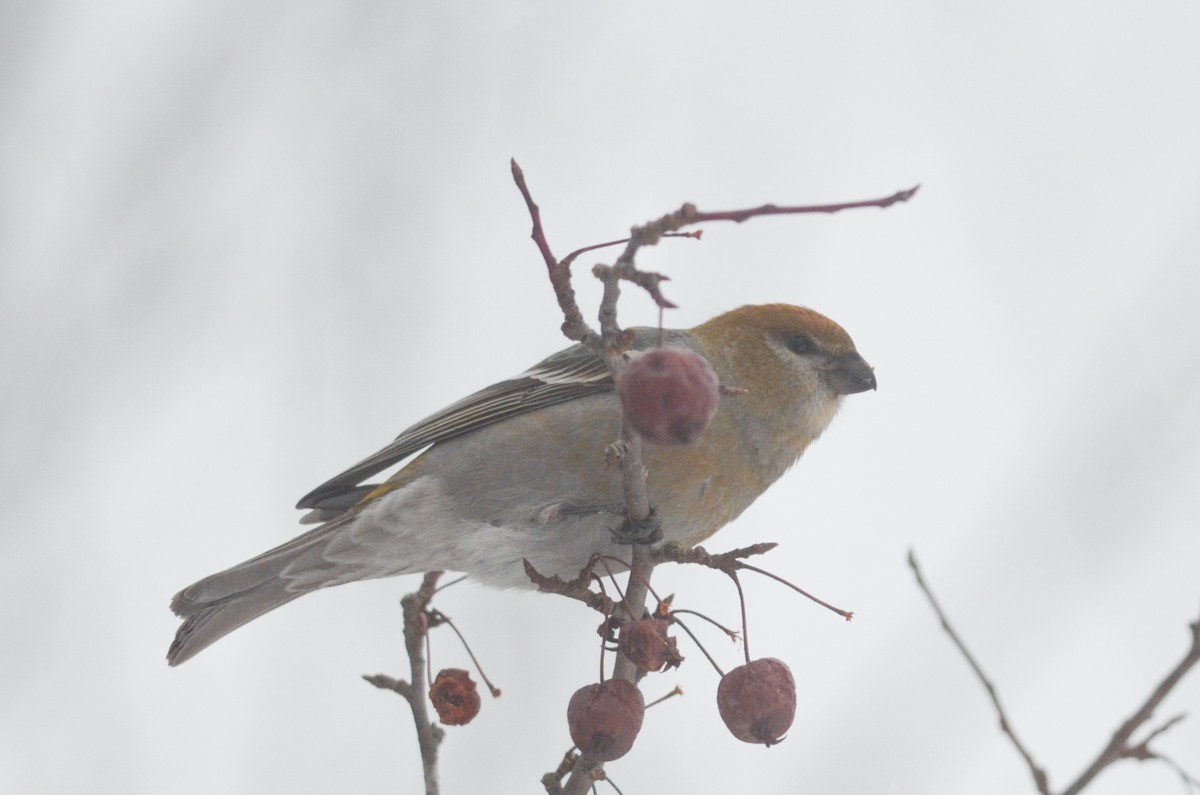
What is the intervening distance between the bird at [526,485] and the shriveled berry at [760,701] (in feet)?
2.76

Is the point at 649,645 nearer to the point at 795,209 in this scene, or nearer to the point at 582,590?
the point at 582,590

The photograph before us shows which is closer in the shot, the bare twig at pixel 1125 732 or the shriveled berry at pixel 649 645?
the bare twig at pixel 1125 732

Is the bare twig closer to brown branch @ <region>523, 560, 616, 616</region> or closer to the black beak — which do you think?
brown branch @ <region>523, 560, 616, 616</region>

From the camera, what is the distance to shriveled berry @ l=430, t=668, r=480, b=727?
277 centimetres

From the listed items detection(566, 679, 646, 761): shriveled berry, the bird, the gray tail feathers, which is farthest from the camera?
the gray tail feathers

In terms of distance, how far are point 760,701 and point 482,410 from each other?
1.61 meters

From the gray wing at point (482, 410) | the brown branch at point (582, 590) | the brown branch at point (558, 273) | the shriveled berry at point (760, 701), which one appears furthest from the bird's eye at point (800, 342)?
the brown branch at point (558, 273)

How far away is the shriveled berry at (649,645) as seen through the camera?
2320 mm

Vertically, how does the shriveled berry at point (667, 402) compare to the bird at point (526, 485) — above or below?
below

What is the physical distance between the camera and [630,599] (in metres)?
2.47

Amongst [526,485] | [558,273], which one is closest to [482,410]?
[526,485]

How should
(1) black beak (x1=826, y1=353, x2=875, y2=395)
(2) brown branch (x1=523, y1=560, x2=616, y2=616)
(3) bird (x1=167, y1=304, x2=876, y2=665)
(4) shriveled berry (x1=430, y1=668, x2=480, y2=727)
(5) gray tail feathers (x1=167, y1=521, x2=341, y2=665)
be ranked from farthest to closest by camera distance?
(1) black beak (x1=826, y1=353, x2=875, y2=395) → (5) gray tail feathers (x1=167, y1=521, x2=341, y2=665) → (3) bird (x1=167, y1=304, x2=876, y2=665) → (4) shriveled berry (x1=430, y1=668, x2=480, y2=727) → (2) brown branch (x1=523, y1=560, x2=616, y2=616)

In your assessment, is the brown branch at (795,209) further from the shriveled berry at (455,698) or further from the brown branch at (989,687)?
the shriveled berry at (455,698)

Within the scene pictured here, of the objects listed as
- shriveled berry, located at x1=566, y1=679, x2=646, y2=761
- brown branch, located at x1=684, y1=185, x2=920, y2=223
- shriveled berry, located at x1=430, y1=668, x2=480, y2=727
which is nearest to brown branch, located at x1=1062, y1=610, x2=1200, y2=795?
brown branch, located at x1=684, y1=185, x2=920, y2=223
